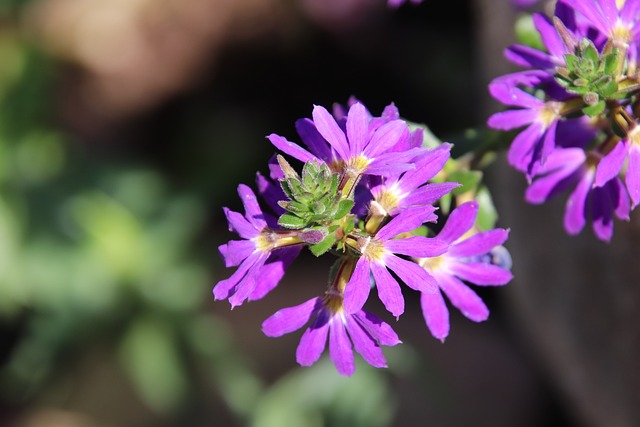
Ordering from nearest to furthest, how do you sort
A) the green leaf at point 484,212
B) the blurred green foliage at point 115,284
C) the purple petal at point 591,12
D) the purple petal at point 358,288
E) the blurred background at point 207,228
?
the purple petal at point 358,288 < the purple petal at point 591,12 < the green leaf at point 484,212 < the blurred background at point 207,228 < the blurred green foliage at point 115,284

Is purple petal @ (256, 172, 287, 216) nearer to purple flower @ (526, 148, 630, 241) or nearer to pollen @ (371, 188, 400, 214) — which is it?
pollen @ (371, 188, 400, 214)

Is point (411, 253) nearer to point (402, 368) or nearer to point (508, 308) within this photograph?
point (402, 368)

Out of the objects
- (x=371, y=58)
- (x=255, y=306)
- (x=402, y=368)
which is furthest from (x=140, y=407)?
(x=371, y=58)

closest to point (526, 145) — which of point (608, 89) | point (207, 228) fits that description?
point (608, 89)

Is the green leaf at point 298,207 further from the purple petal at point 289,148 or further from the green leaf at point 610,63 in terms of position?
the green leaf at point 610,63

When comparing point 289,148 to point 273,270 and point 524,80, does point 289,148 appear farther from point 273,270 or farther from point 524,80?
point 524,80

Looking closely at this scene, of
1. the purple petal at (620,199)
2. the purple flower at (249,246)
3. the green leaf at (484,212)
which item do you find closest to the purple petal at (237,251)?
the purple flower at (249,246)

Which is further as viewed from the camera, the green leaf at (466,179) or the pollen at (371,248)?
the green leaf at (466,179)

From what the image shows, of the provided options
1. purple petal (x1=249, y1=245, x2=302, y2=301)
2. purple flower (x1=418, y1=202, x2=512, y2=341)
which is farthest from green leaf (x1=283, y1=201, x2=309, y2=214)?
purple flower (x1=418, y1=202, x2=512, y2=341)
